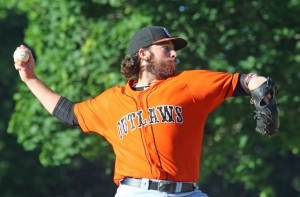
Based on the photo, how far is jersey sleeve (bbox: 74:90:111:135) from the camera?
6.62 meters

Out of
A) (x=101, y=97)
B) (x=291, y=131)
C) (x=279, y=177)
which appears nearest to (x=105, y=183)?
(x=279, y=177)

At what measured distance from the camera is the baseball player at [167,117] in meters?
6.16

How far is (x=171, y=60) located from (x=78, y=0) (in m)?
6.15

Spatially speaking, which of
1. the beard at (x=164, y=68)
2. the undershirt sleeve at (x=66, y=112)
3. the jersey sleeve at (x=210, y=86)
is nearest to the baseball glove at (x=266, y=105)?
the jersey sleeve at (x=210, y=86)

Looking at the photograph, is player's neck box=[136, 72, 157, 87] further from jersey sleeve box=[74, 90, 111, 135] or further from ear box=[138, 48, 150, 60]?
jersey sleeve box=[74, 90, 111, 135]

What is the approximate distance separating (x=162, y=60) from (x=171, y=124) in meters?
0.49

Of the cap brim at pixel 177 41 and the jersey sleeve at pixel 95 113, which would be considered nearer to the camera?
the cap brim at pixel 177 41

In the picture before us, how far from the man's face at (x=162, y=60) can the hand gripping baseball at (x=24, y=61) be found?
92 centimetres

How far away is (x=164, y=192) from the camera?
6.24 meters

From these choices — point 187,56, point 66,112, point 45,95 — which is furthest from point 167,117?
point 187,56

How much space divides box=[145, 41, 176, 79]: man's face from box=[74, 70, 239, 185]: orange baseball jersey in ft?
0.27

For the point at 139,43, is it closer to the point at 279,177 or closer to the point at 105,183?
the point at 279,177

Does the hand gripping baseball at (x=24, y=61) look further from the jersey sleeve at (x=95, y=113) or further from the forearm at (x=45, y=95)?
the jersey sleeve at (x=95, y=113)

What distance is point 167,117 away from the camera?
6230 mm
